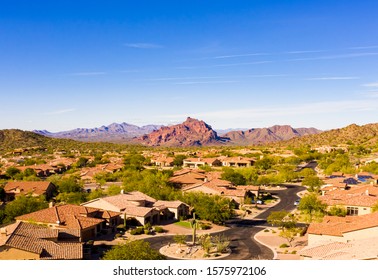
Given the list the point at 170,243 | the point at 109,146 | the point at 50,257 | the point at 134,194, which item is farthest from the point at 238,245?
the point at 109,146

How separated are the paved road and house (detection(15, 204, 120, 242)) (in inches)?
241

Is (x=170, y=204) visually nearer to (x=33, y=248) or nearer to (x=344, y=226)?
(x=344, y=226)

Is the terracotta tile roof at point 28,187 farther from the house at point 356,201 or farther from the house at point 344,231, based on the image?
the house at point 344,231

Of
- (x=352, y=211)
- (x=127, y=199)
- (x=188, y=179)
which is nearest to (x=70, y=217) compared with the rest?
(x=127, y=199)

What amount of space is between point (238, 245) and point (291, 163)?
3078 inches

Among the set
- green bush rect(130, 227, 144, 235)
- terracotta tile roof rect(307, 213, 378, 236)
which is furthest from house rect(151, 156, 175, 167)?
terracotta tile roof rect(307, 213, 378, 236)

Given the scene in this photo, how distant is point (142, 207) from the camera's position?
47.8 m

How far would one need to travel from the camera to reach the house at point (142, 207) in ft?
150

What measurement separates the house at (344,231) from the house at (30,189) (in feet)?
147

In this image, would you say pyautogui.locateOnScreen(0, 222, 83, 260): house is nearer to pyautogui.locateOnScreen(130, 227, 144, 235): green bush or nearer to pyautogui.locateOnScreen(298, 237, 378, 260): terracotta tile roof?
pyautogui.locateOnScreen(130, 227, 144, 235): green bush

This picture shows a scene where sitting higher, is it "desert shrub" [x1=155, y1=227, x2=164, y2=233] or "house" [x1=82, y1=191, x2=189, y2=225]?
"house" [x1=82, y1=191, x2=189, y2=225]

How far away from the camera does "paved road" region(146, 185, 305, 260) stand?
33.1 metres

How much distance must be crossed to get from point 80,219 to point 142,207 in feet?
31.2

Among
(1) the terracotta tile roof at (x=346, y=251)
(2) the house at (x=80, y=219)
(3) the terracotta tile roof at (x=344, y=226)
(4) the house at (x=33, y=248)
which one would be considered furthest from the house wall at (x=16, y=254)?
(3) the terracotta tile roof at (x=344, y=226)
